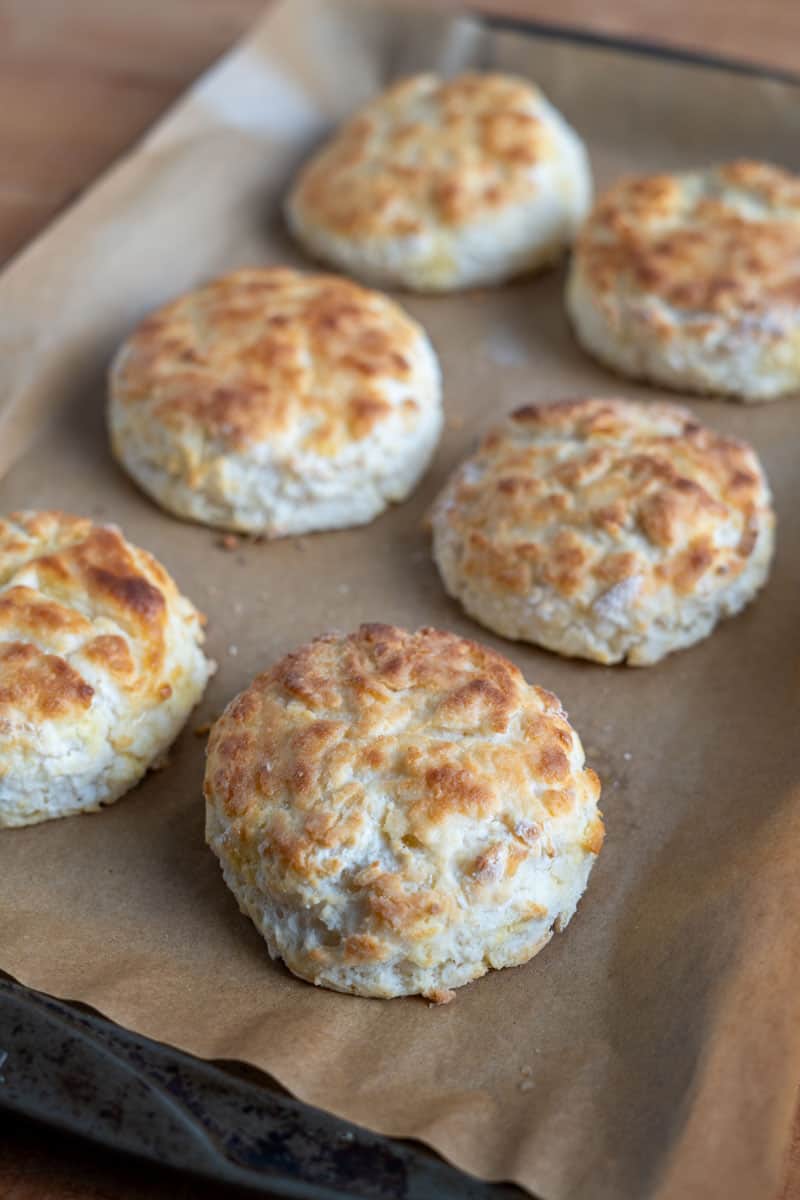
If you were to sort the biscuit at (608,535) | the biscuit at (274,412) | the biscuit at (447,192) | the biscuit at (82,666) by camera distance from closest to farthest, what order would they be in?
the biscuit at (82,666) < the biscuit at (608,535) < the biscuit at (274,412) < the biscuit at (447,192)

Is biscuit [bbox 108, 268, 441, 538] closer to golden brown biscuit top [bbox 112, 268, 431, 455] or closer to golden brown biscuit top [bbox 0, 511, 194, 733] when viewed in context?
golden brown biscuit top [bbox 112, 268, 431, 455]

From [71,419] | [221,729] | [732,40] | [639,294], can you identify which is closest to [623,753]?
[221,729]

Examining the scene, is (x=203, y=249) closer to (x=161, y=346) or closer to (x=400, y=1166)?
(x=161, y=346)

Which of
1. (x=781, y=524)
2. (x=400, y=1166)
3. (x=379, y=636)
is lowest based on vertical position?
(x=781, y=524)

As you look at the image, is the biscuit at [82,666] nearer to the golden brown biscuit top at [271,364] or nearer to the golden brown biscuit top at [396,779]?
the golden brown biscuit top at [396,779]

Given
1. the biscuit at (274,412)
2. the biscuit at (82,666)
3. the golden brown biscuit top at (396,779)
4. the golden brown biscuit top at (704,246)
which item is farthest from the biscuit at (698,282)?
the biscuit at (82,666)
